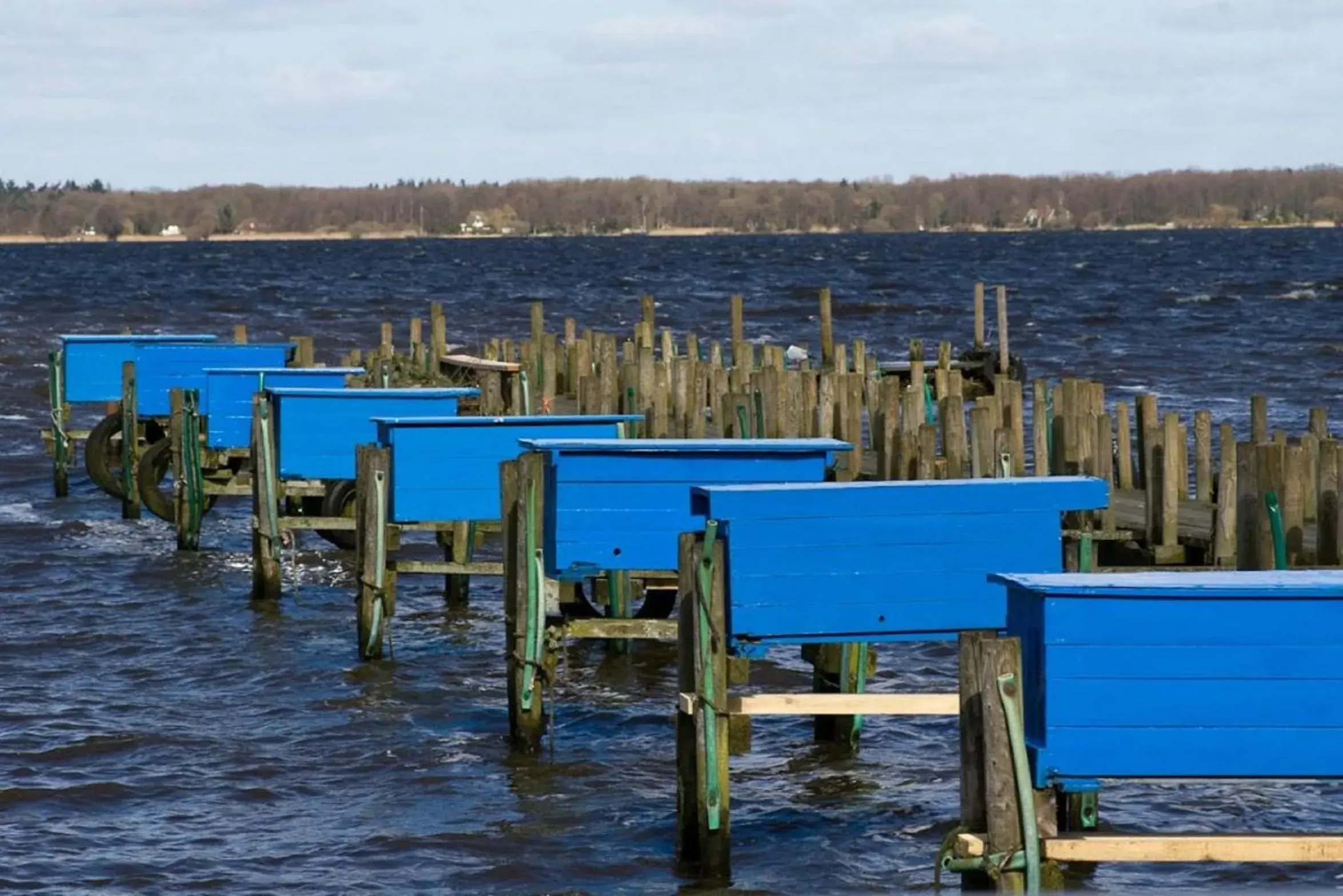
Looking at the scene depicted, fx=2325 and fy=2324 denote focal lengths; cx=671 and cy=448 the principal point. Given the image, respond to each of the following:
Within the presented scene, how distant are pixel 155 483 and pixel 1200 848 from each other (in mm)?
17542

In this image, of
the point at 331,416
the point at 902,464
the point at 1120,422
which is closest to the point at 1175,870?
the point at 902,464

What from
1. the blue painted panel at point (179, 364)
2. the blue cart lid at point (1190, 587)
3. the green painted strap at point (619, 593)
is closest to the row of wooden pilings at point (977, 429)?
the blue painted panel at point (179, 364)

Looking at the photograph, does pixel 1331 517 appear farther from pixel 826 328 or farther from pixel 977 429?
pixel 826 328

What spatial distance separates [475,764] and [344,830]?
150 cm

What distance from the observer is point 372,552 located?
Answer: 16.0 m

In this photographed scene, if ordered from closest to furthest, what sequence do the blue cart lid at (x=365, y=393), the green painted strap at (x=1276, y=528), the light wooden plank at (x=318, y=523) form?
the green painted strap at (x=1276, y=528), the blue cart lid at (x=365, y=393), the light wooden plank at (x=318, y=523)

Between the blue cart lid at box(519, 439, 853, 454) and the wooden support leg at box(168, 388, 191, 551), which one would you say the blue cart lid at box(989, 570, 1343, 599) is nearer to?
the blue cart lid at box(519, 439, 853, 454)

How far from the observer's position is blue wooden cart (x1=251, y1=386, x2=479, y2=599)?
18.6 m

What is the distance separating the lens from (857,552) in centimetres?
1058

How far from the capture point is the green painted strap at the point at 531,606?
13.2 m

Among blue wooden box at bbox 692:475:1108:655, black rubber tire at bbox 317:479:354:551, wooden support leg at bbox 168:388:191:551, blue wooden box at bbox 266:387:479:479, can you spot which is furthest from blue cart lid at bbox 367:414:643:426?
wooden support leg at bbox 168:388:191:551

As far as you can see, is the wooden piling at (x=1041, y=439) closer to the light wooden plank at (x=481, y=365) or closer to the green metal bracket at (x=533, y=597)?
the green metal bracket at (x=533, y=597)

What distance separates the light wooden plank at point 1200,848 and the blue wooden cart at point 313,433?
423 inches

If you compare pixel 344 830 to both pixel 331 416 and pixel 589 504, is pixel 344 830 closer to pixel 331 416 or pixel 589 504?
pixel 589 504
